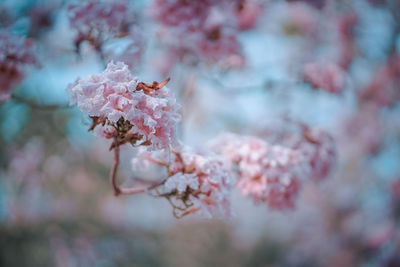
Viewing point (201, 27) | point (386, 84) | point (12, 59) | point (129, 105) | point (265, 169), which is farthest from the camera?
point (386, 84)

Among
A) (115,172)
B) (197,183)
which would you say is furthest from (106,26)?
(197,183)

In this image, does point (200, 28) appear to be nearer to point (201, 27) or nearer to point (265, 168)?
point (201, 27)

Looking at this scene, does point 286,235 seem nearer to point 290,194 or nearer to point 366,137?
point 366,137

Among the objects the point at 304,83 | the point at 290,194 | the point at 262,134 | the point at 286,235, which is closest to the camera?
the point at 290,194

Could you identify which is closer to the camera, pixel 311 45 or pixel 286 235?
pixel 311 45

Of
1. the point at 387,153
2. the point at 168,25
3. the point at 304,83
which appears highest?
the point at 168,25

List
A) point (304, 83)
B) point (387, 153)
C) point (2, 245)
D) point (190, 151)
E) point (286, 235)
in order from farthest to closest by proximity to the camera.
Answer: point (286, 235) → point (387, 153) → point (2, 245) → point (304, 83) → point (190, 151)

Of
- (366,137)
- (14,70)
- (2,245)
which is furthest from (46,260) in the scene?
(366,137)

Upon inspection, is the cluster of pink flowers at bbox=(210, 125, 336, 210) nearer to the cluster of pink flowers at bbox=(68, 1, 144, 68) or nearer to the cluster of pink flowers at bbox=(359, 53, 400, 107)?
the cluster of pink flowers at bbox=(68, 1, 144, 68)
